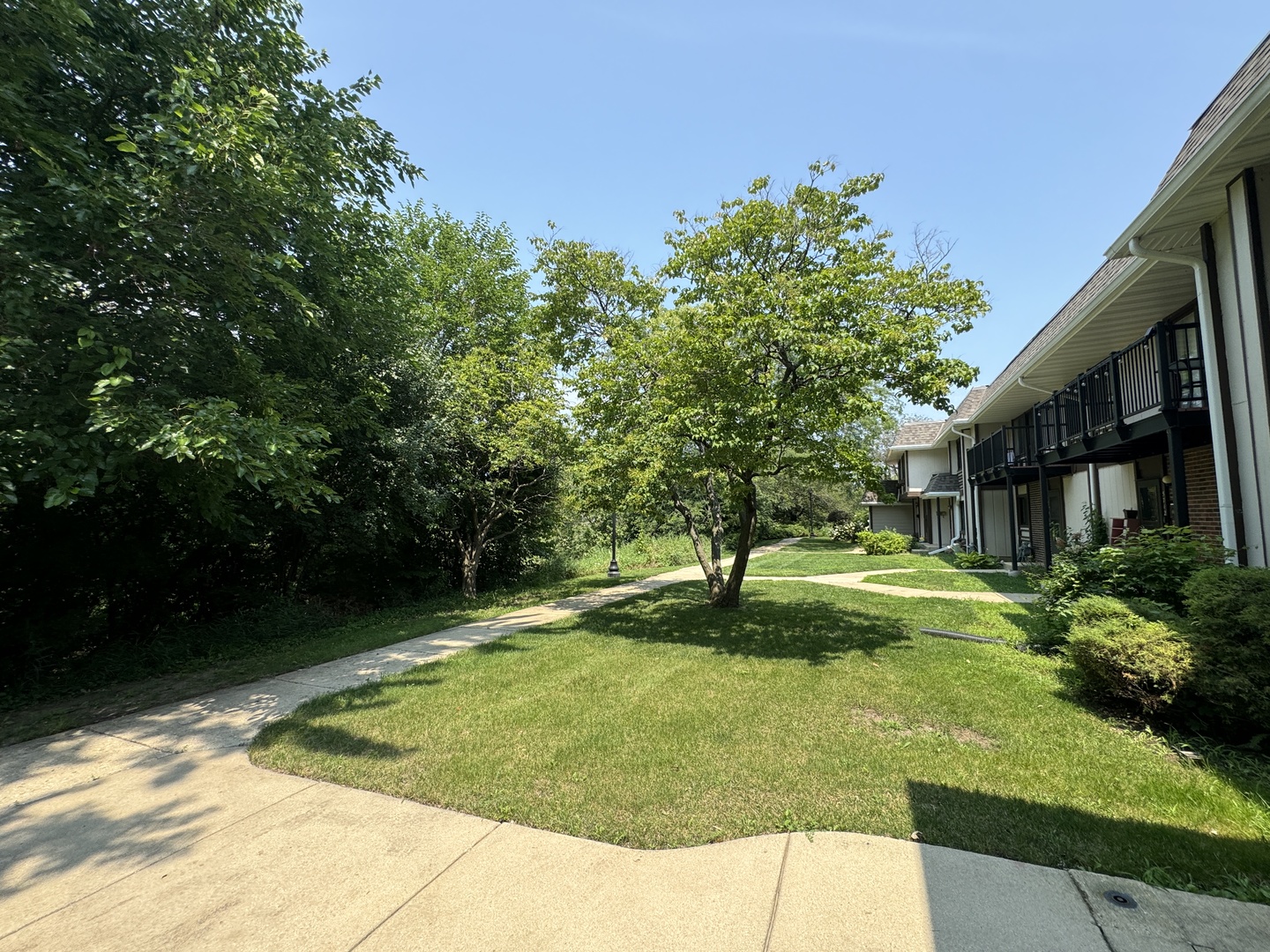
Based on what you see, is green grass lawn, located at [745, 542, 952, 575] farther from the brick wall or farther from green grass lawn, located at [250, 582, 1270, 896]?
green grass lawn, located at [250, 582, 1270, 896]

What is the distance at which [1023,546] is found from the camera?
16.9 m

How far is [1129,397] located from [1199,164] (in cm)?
394

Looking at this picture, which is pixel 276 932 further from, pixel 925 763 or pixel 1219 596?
pixel 1219 596

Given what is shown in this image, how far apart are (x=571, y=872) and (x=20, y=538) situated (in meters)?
8.47

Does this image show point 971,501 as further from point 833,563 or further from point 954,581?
point 954,581

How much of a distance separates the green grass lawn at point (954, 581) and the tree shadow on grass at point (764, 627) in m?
3.65

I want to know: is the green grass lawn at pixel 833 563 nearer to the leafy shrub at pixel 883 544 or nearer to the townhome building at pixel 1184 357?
the leafy shrub at pixel 883 544

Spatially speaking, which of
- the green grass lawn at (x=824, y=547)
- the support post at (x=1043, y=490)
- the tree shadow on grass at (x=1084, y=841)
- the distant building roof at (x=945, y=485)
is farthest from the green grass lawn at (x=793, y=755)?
the green grass lawn at (x=824, y=547)

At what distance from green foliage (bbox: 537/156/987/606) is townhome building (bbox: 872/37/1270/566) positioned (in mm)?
2080

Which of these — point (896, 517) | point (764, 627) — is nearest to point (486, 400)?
point (764, 627)

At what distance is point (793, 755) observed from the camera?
4113 millimetres

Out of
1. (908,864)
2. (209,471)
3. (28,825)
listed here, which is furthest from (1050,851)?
(209,471)

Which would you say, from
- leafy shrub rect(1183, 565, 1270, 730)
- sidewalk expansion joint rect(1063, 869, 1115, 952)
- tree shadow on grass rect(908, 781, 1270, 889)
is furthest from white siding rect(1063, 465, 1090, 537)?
sidewalk expansion joint rect(1063, 869, 1115, 952)

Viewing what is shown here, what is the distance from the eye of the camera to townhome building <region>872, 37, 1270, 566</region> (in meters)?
5.31
